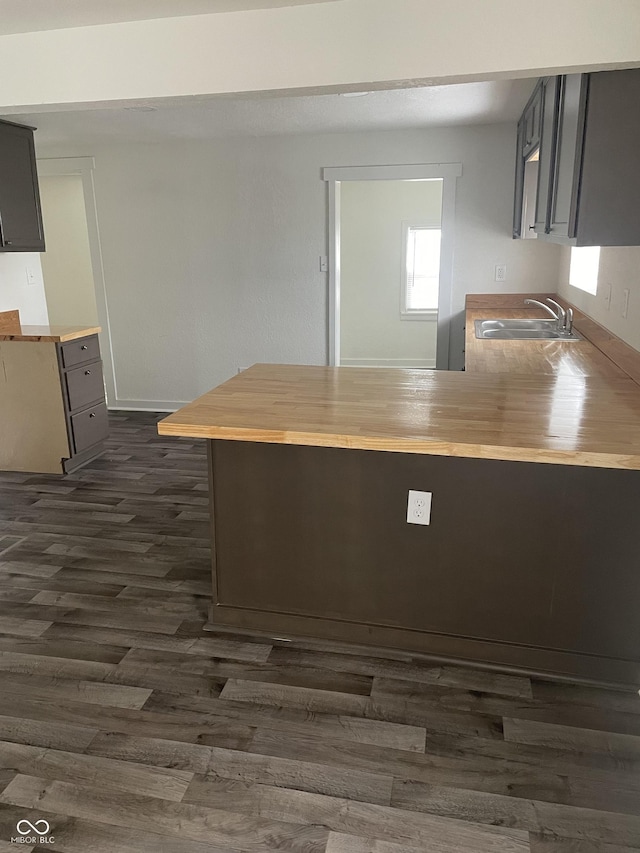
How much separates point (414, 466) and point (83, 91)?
2.02 metres

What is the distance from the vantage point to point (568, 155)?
234cm

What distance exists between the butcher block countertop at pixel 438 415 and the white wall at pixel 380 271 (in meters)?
4.50

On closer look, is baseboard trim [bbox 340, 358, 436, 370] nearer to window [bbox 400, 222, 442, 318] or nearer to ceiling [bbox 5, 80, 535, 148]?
window [bbox 400, 222, 442, 318]

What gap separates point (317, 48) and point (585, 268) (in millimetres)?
2299

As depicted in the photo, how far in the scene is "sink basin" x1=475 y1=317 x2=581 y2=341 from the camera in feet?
12.6

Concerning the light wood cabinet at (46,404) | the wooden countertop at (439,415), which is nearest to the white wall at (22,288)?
the light wood cabinet at (46,404)

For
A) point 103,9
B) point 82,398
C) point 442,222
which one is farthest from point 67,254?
point 103,9

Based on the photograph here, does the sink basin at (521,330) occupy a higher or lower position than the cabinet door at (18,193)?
lower

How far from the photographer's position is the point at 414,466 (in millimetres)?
2055

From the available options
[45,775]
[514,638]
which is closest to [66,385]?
[45,775]

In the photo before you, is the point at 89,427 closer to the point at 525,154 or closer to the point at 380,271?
the point at 525,154

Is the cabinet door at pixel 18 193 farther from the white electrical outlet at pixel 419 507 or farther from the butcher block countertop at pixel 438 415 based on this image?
the white electrical outlet at pixel 419 507

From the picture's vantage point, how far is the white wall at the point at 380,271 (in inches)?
267

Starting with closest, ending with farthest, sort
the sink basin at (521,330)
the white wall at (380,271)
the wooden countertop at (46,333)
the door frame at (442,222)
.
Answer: the sink basin at (521,330), the wooden countertop at (46,333), the door frame at (442,222), the white wall at (380,271)
